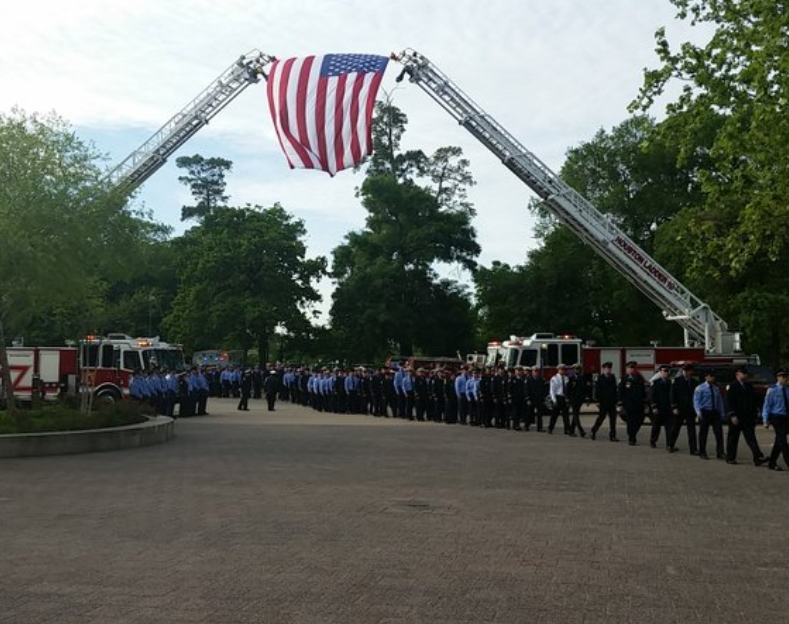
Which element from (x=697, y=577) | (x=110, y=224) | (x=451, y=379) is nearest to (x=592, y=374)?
(x=451, y=379)

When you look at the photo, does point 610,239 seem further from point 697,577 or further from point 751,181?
point 697,577

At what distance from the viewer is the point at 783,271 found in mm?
46656

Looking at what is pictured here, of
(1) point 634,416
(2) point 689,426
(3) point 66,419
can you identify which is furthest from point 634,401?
(3) point 66,419

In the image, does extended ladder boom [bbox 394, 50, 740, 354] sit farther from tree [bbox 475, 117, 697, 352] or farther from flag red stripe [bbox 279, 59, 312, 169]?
tree [bbox 475, 117, 697, 352]

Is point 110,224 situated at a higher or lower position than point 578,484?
higher

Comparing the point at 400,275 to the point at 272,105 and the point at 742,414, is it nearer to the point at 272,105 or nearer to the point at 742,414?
the point at 272,105

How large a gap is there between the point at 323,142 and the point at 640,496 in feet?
69.0

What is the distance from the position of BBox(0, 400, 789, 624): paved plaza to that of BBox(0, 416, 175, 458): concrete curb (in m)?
0.59

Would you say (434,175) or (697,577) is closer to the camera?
→ (697,577)

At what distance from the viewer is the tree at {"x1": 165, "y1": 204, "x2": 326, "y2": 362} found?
59.3 meters

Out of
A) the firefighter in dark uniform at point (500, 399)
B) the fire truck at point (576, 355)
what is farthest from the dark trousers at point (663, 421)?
the fire truck at point (576, 355)

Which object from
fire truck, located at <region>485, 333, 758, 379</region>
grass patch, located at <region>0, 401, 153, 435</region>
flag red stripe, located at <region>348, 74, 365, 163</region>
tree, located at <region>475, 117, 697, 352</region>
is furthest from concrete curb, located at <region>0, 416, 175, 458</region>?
tree, located at <region>475, 117, 697, 352</region>

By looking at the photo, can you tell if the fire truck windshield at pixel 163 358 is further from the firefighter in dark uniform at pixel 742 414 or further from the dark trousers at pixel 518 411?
the firefighter in dark uniform at pixel 742 414

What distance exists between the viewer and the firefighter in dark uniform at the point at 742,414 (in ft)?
57.6
